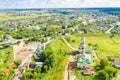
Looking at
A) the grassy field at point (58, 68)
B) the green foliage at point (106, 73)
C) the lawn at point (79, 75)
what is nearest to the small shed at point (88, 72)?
the lawn at point (79, 75)

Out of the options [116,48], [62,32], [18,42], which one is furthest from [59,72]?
[62,32]

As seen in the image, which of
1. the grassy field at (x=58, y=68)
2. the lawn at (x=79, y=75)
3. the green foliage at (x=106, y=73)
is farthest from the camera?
the grassy field at (x=58, y=68)

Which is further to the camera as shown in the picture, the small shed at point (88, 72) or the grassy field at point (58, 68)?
the small shed at point (88, 72)

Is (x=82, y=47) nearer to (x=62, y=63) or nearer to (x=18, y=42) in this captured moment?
(x=62, y=63)

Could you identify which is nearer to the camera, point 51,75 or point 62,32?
point 51,75

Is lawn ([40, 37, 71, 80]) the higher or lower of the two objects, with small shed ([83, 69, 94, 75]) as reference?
lower

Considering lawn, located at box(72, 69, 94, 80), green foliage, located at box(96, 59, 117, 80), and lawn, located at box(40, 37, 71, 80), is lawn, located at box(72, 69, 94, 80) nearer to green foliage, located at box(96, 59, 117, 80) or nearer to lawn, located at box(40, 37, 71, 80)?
green foliage, located at box(96, 59, 117, 80)

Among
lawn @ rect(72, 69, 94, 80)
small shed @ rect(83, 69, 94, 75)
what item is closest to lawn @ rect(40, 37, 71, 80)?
lawn @ rect(72, 69, 94, 80)

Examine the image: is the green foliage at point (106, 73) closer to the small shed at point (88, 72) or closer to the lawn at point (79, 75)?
the lawn at point (79, 75)

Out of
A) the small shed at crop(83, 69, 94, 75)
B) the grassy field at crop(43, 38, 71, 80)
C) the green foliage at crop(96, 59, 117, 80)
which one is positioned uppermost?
the green foliage at crop(96, 59, 117, 80)

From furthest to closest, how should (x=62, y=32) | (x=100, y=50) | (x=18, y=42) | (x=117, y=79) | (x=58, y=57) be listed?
(x=62, y=32) < (x=18, y=42) < (x=100, y=50) < (x=58, y=57) < (x=117, y=79)

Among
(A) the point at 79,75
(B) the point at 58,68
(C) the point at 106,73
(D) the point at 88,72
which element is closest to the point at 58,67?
(B) the point at 58,68
